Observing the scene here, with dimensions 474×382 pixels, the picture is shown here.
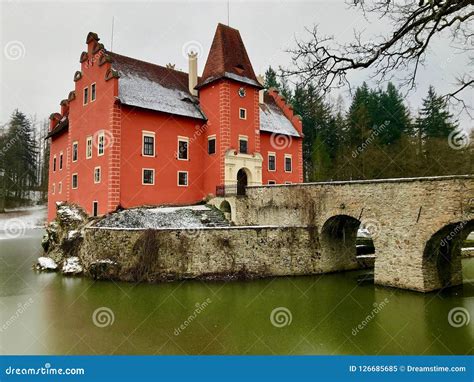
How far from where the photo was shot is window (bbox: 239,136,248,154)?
2377cm

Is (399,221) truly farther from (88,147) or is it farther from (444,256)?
(88,147)

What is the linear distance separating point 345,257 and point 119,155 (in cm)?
1308

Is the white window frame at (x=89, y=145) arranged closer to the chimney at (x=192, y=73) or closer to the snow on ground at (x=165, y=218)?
the snow on ground at (x=165, y=218)

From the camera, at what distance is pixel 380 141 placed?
1395 inches

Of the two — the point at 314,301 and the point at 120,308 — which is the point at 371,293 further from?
the point at 120,308

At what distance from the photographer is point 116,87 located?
20141 millimetres

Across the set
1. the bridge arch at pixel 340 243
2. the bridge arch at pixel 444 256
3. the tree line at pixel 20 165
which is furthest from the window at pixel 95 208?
the tree line at pixel 20 165
